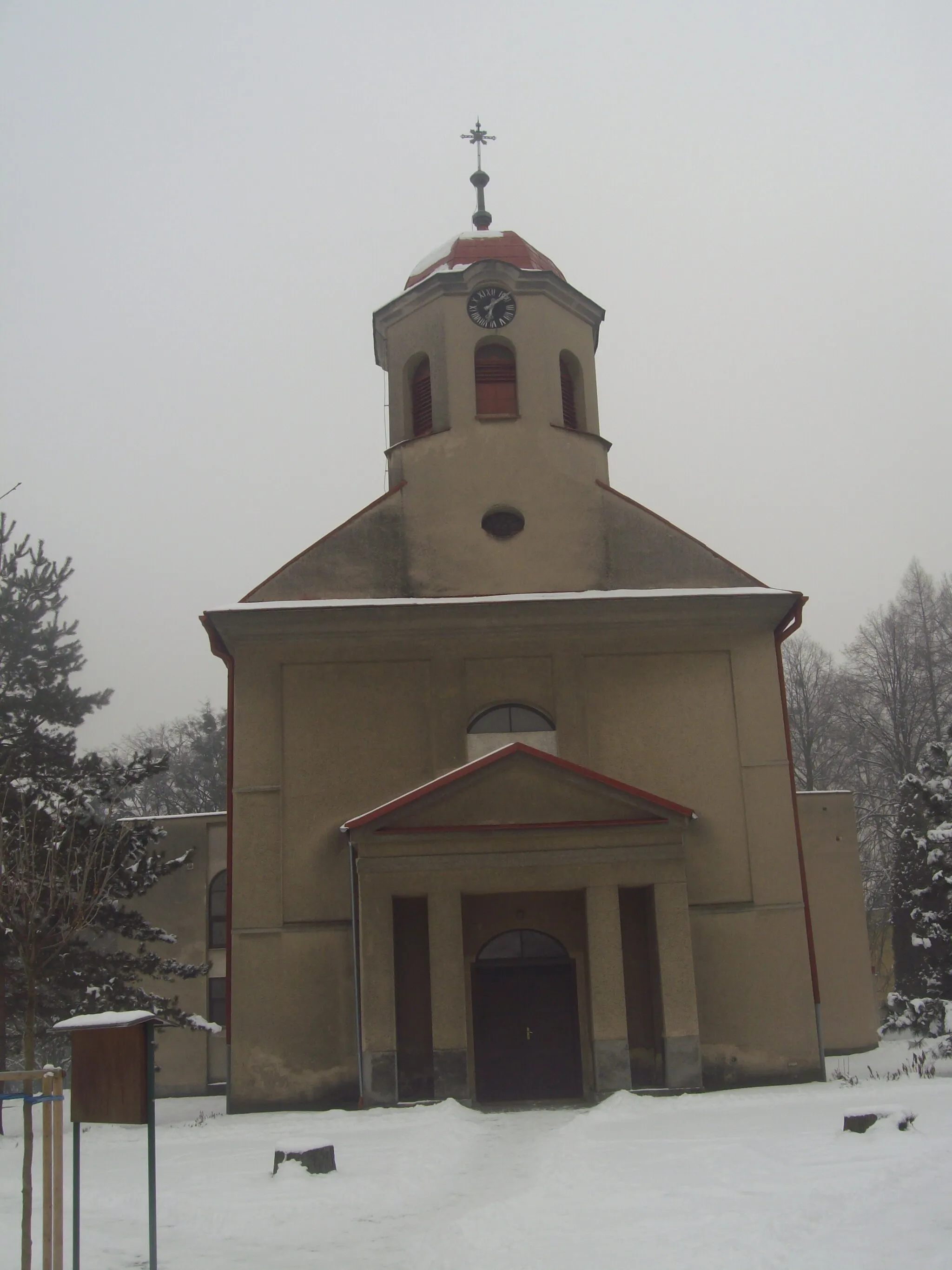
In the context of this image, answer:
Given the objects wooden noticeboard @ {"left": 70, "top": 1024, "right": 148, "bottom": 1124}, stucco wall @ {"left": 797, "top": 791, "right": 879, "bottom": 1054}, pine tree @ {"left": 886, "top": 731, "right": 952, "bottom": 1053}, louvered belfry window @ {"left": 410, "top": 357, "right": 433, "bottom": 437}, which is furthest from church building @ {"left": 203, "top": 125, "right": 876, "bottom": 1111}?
wooden noticeboard @ {"left": 70, "top": 1024, "right": 148, "bottom": 1124}

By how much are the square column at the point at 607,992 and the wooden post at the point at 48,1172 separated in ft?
32.1

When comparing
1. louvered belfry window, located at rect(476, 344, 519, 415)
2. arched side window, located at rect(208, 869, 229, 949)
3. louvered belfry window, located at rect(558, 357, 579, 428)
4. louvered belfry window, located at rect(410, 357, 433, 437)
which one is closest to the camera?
louvered belfry window, located at rect(476, 344, 519, 415)

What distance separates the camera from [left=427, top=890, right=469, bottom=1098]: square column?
16.2 m

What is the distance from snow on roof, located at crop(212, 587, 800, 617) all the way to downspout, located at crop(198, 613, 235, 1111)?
0.84 meters

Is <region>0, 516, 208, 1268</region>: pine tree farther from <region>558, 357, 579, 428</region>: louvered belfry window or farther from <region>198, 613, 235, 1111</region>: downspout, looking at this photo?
<region>558, 357, 579, 428</region>: louvered belfry window

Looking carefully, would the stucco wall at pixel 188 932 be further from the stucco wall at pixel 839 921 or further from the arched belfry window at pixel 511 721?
the stucco wall at pixel 839 921

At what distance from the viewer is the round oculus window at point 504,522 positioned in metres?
20.5

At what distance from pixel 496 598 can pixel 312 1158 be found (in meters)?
9.94

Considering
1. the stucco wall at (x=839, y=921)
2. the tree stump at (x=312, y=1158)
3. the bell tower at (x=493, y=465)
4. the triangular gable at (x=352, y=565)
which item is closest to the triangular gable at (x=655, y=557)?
the bell tower at (x=493, y=465)

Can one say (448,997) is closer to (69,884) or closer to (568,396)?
(69,884)

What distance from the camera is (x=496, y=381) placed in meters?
21.8

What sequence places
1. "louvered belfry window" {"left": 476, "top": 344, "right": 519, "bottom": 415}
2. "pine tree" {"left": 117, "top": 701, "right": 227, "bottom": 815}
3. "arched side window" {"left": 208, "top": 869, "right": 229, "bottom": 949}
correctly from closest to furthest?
1. "louvered belfry window" {"left": 476, "top": 344, "right": 519, "bottom": 415}
2. "arched side window" {"left": 208, "top": 869, "right": 229, "bottom": 949}
3. "pine tree" {"left": 117, "top": 701, "right": 227, "bottom": 815}

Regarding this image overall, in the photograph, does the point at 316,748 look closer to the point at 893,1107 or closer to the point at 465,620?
the point at 465,620

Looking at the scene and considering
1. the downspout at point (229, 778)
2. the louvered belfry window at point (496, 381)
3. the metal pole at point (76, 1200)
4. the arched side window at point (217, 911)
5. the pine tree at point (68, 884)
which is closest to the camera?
the metal pole at point (76, 1200)
